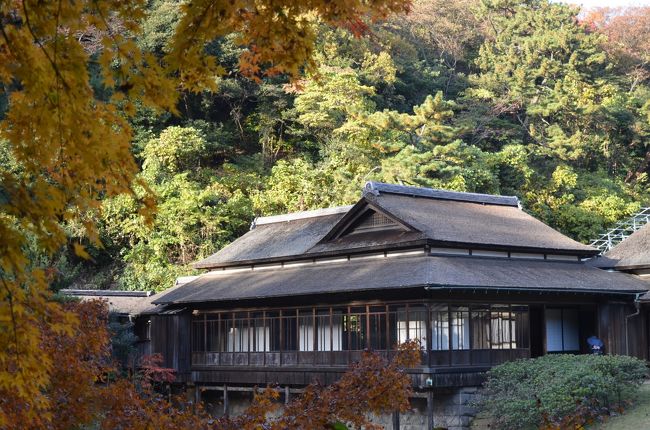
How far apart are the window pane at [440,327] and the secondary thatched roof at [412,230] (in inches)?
69.2

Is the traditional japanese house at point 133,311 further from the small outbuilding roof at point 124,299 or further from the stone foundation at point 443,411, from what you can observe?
the stone foundation at point 443,411

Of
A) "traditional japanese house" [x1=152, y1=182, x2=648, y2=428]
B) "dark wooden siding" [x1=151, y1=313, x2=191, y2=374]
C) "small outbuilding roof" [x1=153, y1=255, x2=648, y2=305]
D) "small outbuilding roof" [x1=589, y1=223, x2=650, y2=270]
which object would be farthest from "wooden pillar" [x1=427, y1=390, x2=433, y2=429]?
"dark wooden siding" [x1=151, y1=313, x2=191, y2=374]

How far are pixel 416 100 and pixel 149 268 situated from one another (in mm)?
18325

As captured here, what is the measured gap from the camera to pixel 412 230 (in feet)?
79.0

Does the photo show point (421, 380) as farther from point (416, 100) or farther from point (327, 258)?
point (416, 100)

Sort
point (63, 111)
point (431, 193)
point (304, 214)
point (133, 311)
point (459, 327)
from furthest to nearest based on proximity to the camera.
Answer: point (133, 311)
point (304, 214)
point (431, 193)
point (459, 327)
point (63, 111)

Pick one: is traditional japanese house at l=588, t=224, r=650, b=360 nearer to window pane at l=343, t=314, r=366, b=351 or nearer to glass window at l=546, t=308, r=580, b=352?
glass window at l=546, t=308, r=580, b=352

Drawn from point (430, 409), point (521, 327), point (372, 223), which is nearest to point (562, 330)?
point (521, 327)

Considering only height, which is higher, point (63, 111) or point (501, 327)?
point (63, 111)

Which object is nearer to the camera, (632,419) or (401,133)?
(632,419)

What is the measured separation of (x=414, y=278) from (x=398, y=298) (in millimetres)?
1251

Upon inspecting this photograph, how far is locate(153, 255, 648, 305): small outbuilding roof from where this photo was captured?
22.2 m

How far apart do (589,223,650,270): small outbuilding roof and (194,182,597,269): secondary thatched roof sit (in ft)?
3.11

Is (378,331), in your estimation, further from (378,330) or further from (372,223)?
(372,223)
